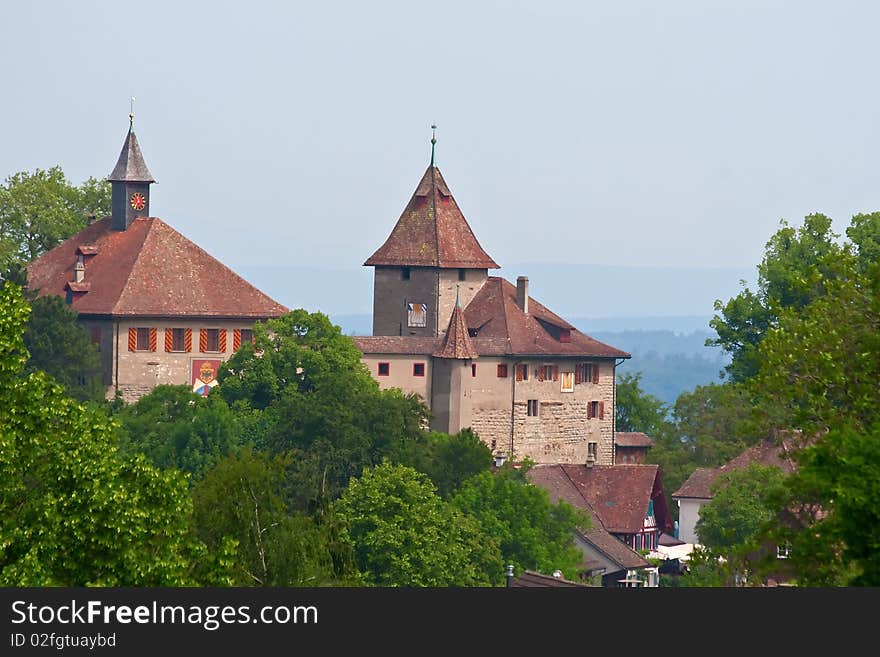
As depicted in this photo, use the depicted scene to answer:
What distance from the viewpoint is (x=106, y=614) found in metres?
28.2

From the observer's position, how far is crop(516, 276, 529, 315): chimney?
106562 mm

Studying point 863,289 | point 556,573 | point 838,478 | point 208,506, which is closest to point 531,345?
point 556,573

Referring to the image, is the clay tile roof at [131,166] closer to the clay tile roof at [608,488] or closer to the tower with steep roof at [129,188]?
the tower with steep roof at [129,188]

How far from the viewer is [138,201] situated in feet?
364

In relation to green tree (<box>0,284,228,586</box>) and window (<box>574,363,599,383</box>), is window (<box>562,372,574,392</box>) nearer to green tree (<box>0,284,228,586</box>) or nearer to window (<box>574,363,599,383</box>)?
window (<box>574,363,599,383</box>)

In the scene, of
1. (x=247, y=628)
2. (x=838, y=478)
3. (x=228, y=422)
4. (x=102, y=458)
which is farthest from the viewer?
(x=228, y=422)

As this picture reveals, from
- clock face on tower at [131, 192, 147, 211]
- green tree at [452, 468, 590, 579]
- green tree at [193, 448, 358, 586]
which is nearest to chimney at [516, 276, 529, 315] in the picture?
clock face on tower at [131, 192, 147, 211]

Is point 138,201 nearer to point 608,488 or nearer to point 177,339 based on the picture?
point 177,339

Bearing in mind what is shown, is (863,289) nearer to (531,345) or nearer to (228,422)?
(228,422)

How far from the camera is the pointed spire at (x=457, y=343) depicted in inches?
3935

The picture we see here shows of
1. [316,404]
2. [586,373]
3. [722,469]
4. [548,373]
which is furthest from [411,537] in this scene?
[586,373]

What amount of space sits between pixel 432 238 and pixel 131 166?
12.8 m

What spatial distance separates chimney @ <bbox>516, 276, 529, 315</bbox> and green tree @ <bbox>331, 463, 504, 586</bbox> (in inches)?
1170

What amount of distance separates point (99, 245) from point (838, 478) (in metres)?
78.9
